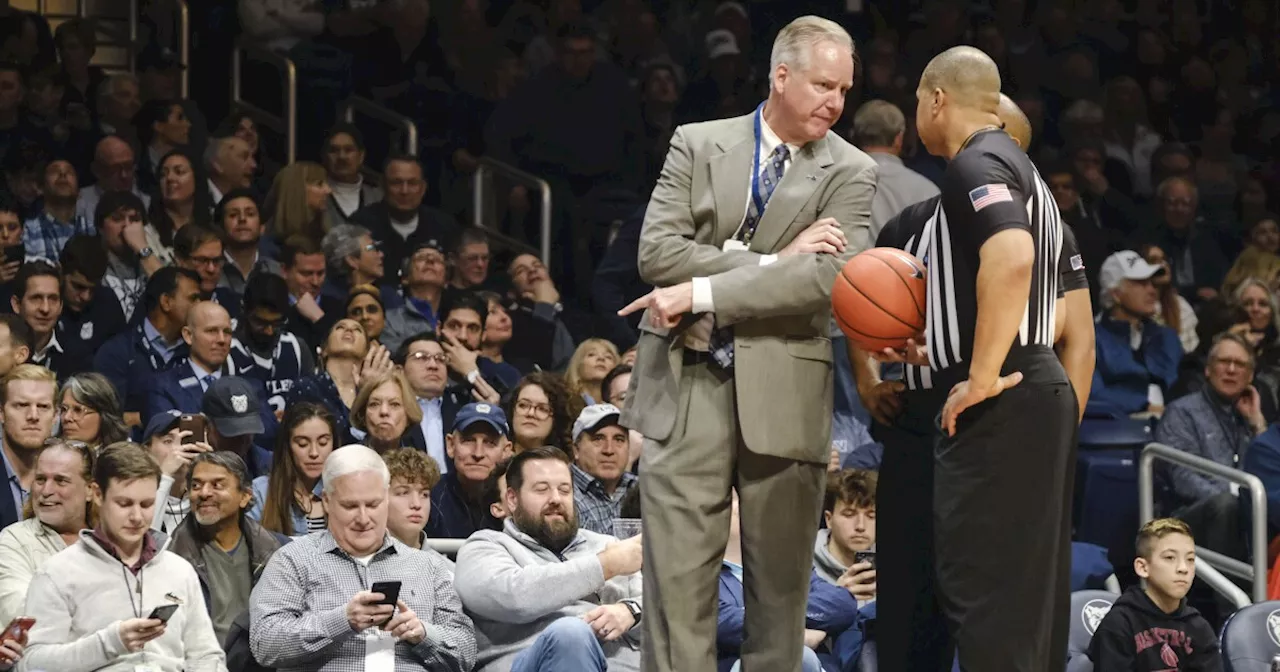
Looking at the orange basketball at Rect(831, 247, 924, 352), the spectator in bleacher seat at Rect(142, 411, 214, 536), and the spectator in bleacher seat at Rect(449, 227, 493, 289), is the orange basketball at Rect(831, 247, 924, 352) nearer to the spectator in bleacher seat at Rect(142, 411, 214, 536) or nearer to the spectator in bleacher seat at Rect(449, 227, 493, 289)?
the spectator in bleacher seat at Rect(142, 411, 214, 536)

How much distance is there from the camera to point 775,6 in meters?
13.5

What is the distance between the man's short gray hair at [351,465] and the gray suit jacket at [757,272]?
181 cm

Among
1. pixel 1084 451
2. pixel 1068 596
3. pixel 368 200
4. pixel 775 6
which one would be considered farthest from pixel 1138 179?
pixel 1068 596

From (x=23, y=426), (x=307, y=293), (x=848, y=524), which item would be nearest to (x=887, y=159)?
(x=848, y=524)

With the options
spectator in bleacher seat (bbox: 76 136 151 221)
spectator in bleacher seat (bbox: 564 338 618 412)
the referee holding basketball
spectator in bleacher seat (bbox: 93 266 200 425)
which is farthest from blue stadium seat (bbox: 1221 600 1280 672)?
spectator in bleacher seat (bbox: 76 136 151 221)

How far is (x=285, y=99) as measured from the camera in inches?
448

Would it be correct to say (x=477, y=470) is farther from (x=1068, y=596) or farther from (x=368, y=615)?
(x=1068, y=596)

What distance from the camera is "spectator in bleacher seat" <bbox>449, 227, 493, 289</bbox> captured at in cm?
1026

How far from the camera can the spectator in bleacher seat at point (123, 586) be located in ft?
19.4

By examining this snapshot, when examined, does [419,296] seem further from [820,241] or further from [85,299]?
[820,241]

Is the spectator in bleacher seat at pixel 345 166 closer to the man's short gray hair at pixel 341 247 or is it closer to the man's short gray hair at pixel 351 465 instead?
the man's short gray hair at pixel 341 247

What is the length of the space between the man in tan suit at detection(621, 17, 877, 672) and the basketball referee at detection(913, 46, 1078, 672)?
11.7 inches

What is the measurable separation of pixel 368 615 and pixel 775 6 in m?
8.54

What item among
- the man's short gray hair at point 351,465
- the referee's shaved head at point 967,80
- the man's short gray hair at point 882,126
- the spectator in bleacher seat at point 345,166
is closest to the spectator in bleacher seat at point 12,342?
the man's short gray hair at point 351,465
